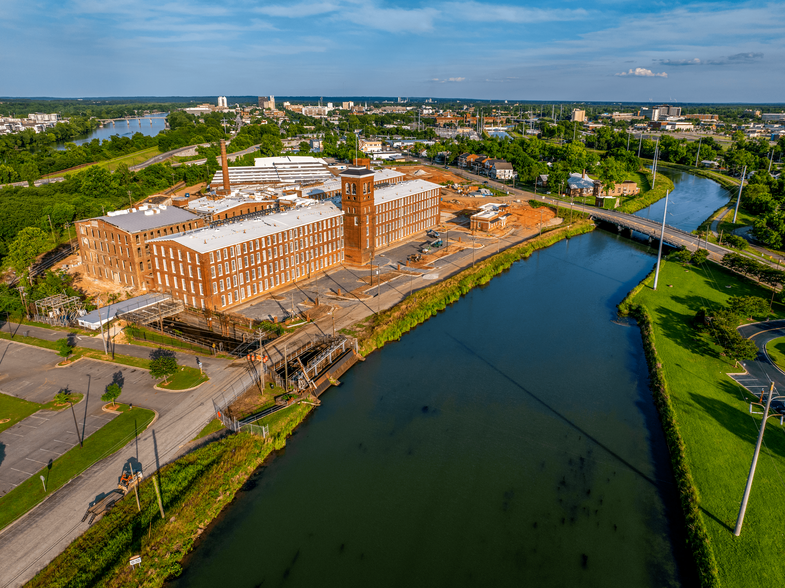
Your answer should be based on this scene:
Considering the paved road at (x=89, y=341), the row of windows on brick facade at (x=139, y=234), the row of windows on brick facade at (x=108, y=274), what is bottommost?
the paved road at (x=89, y=341)

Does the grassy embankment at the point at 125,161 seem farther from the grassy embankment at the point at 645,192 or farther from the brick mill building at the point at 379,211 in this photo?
the grassy embankment at the point at 645,192

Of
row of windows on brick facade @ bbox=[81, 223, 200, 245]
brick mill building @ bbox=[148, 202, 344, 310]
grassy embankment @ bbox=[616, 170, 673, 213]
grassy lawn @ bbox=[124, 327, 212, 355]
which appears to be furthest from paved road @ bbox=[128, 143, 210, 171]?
grassy embankment @ bbox=[616, 170, 673, 213]

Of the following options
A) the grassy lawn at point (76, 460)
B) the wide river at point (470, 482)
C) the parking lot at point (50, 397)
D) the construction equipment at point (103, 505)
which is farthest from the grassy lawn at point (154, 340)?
the construction equipment at point (103, 505)

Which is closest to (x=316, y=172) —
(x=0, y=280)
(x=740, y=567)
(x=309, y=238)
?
(x=309, y=238)

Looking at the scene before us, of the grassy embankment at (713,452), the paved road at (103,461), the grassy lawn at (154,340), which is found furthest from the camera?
the grassy lawn at (154,340)

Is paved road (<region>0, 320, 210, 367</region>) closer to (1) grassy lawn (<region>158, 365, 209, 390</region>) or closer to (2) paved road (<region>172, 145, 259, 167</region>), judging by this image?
(1) grassy lawn (<region>158, 365, 209, 390</region>)
